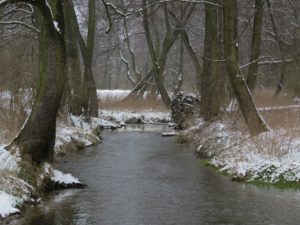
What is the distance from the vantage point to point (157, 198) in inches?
Result: 402

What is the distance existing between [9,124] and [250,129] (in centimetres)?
599

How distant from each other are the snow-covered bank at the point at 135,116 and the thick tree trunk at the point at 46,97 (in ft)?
57.1

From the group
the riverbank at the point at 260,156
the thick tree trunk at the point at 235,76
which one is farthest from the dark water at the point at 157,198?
the thick tree trunk at the point at 235,76

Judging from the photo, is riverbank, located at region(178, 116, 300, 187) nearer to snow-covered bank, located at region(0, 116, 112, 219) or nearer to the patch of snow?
the patch of snow

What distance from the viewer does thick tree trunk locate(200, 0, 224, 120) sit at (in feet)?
64.7

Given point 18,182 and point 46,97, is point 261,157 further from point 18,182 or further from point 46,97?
point 18,182

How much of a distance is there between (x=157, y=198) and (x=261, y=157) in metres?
3.15

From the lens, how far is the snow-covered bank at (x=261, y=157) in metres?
11.5

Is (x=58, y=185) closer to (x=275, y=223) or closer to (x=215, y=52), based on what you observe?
(x=275, y=223)

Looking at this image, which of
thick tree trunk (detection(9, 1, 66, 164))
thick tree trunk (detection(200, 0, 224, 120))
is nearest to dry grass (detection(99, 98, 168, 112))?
thick tree trunk (detection(200, 0, 224, 120))

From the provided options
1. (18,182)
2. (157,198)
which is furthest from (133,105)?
(18,182)

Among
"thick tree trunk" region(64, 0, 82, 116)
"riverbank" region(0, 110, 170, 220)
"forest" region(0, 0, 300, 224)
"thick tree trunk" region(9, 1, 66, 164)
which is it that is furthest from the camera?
"thick tree trunk" region(64, 0, 82, 116)

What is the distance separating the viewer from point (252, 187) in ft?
36.8

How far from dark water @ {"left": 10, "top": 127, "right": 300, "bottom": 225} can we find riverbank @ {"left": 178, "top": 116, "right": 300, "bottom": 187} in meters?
0.43
